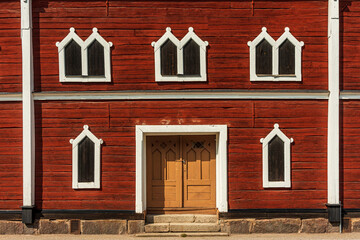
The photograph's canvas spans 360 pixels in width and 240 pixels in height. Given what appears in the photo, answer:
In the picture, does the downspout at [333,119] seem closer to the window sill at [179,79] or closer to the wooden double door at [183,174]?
the wooden double door at [183,174]

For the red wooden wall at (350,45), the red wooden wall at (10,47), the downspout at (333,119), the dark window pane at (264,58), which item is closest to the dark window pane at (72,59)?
the red wooden wall at (10,47)

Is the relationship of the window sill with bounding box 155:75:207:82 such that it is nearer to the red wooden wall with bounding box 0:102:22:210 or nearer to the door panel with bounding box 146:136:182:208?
the door panel with bounding box 146:136:182:208

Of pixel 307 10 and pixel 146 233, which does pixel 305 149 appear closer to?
pixel 307 10

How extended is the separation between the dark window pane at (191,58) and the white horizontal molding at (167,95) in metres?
0.50

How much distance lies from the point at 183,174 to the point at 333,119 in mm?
3756

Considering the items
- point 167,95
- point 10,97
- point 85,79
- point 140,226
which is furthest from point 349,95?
point 10,97

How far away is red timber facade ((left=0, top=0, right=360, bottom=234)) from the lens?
9.65 metres

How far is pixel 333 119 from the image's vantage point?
9555 millimetres

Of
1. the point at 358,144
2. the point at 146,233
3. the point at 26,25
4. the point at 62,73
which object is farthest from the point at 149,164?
the point at 358,144

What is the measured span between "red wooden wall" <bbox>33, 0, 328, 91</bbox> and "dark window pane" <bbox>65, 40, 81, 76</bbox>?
0.25 metres

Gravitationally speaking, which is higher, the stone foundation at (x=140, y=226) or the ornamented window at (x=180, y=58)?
the ornamented window at (x=180, y=58)

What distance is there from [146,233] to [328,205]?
14.1 ft

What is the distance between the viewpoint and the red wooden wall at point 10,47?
9695mm

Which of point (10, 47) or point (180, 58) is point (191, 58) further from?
point (10, 47)
